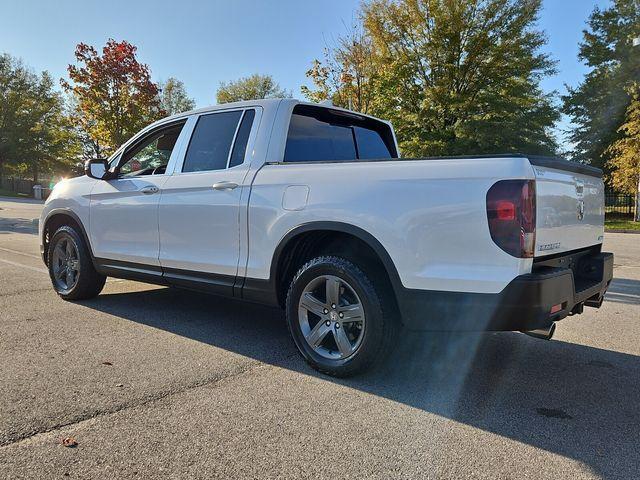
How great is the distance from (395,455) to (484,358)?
176 centimetres

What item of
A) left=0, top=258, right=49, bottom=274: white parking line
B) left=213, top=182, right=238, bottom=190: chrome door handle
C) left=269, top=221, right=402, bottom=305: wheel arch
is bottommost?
left=0, top=258, right=49, bottom=274: white parking line

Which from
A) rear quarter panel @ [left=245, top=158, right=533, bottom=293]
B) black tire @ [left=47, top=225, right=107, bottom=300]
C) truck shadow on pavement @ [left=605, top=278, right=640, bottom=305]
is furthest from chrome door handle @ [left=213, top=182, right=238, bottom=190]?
truck shadow on pavement @ [left=605, top=278, right=640, bottom=305]

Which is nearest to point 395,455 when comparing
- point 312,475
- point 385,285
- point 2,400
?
point 312,475

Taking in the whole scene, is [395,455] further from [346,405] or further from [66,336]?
[66,336]

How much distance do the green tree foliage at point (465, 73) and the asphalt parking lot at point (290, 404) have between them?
68.1 feet

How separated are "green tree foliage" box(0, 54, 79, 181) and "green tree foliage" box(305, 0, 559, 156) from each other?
3164 centimetres

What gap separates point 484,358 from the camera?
4023mm

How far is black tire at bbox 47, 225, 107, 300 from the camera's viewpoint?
548cm

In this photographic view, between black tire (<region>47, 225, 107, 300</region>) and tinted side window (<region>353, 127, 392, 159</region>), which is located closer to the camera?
tinted side window (<region>353, 127, 392, 159</region>)

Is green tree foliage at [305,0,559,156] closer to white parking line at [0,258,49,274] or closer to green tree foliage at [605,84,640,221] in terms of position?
green tree foliage at [605,84,640,221]

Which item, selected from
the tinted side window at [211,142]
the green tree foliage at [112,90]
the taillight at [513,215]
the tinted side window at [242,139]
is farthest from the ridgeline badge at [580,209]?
the green tree foliage at [112,90]

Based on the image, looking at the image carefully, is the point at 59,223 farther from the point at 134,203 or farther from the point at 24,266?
the point at 24,266

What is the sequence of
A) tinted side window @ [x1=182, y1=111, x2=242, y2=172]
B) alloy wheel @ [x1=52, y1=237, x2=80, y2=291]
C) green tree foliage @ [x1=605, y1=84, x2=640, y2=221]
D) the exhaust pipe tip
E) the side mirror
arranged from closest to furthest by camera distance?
the exhaust pipe tip < tinted side window @ [x1=182, y1=111, x2=242, y2=172] < the side mirror < alloy wheel @ [x1=52, y1=237, x2=80, y2=291] < green tree foliage @ [x1=605, y1=84, x2=640, y2=221]

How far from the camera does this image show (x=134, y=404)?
3018 millimetres
